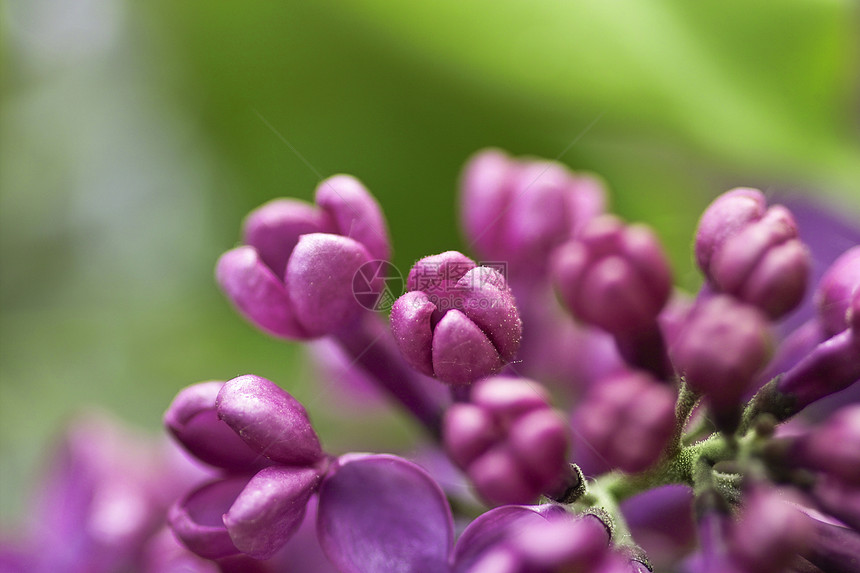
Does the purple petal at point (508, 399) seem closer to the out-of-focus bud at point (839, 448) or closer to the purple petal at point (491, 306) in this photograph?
the purple petal at point (491, 306)

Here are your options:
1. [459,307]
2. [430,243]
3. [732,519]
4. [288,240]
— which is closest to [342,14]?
[430,243]

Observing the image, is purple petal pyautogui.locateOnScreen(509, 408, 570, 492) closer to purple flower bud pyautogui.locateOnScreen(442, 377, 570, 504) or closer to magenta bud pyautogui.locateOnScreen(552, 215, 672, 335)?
purple flower bud pyautogui.locateOnScreen(442, 377, 570, 504)

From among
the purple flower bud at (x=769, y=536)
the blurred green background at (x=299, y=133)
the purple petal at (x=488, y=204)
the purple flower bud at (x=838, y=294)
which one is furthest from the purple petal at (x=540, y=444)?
the blurred green background at (x=299, y=133)

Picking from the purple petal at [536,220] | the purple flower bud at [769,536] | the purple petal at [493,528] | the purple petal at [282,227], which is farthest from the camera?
the purple petal at [536,220]

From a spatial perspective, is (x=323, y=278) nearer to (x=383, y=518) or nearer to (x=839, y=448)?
(x=383, y=518)

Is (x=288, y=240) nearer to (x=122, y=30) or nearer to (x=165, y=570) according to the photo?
(x=165, y=570)

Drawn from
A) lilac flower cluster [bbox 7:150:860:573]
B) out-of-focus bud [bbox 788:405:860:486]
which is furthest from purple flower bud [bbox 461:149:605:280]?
out-of-focus bud [bbox 788:405:860:486]
